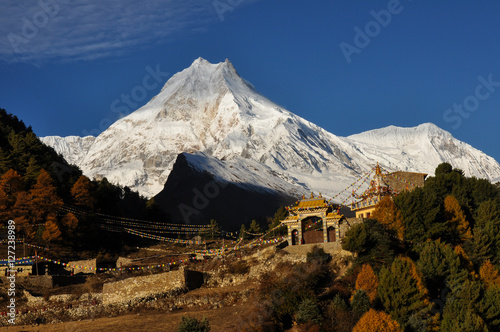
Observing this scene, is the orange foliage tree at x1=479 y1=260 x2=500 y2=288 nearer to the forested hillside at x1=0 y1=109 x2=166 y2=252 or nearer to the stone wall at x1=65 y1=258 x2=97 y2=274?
the stone wall at x1=65 y1=258 x2=97 y2=274

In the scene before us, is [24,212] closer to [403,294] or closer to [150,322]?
[150,322]

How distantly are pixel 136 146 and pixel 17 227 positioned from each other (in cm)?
14318

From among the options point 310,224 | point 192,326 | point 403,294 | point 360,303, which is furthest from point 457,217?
point 192,326

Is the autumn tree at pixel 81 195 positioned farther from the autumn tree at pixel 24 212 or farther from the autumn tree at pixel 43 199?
the autumn tree at pixel 24 212

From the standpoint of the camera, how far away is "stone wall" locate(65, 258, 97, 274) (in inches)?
1964

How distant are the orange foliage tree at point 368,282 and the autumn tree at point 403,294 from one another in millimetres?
443

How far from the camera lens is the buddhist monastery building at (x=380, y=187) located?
52.0m

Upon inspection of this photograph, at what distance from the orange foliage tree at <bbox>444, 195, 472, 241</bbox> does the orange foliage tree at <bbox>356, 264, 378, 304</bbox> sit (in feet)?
40.2

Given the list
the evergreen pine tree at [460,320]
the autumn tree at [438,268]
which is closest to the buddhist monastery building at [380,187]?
the autumn tree at [438,268]

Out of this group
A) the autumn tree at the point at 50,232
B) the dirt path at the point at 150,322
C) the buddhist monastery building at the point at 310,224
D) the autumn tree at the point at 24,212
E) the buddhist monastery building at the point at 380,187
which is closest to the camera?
the dirt path at the point at 150,322

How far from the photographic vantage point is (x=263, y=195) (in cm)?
11981

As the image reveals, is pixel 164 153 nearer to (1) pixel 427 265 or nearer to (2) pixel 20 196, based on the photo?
(2) pixel 20 196

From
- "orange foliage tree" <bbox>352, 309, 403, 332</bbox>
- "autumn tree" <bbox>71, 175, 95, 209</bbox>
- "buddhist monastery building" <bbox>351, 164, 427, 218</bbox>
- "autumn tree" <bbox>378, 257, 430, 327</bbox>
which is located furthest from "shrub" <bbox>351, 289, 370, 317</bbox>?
"autumn tree" <bbox>71, 175, 95, 209</bbox>

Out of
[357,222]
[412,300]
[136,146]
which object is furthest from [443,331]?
[136,146]
